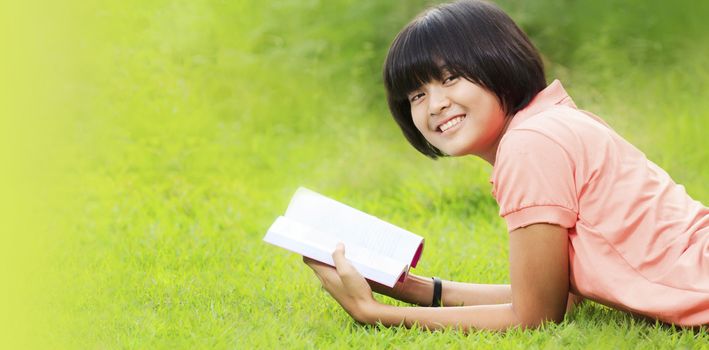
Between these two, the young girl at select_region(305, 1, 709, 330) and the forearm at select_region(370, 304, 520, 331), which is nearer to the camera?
the young girl at select_region(305, 1, 709, 330)

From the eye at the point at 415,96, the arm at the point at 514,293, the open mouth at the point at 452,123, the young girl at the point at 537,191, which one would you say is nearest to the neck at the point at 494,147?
the young girl at the point at 537,191

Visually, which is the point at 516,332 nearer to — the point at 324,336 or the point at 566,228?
the point at 566,228

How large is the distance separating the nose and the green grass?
635 millimetres

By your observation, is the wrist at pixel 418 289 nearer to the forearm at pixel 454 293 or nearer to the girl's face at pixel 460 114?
the forearm at pixel 454 293

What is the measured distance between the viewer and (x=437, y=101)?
279 centimetres

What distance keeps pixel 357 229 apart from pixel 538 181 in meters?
0.59

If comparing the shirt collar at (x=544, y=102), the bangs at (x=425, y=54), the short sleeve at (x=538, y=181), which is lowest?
the short sleeve at (x=538, y=181)

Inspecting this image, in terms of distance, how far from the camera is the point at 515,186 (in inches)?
100

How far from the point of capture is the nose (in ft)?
9.14

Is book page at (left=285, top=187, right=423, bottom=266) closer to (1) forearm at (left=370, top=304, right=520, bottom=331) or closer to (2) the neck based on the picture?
(1) forearm at (left=370, top=304, right=520, bottom=331)

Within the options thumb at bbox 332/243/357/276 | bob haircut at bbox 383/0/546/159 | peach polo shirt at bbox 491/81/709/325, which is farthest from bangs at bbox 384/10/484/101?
thumb at bbox 332/243/357/276

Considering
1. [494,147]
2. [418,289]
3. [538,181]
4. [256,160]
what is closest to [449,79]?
[494,147]

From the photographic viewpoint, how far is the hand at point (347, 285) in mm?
2752

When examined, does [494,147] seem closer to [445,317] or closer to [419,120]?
[419,120]
